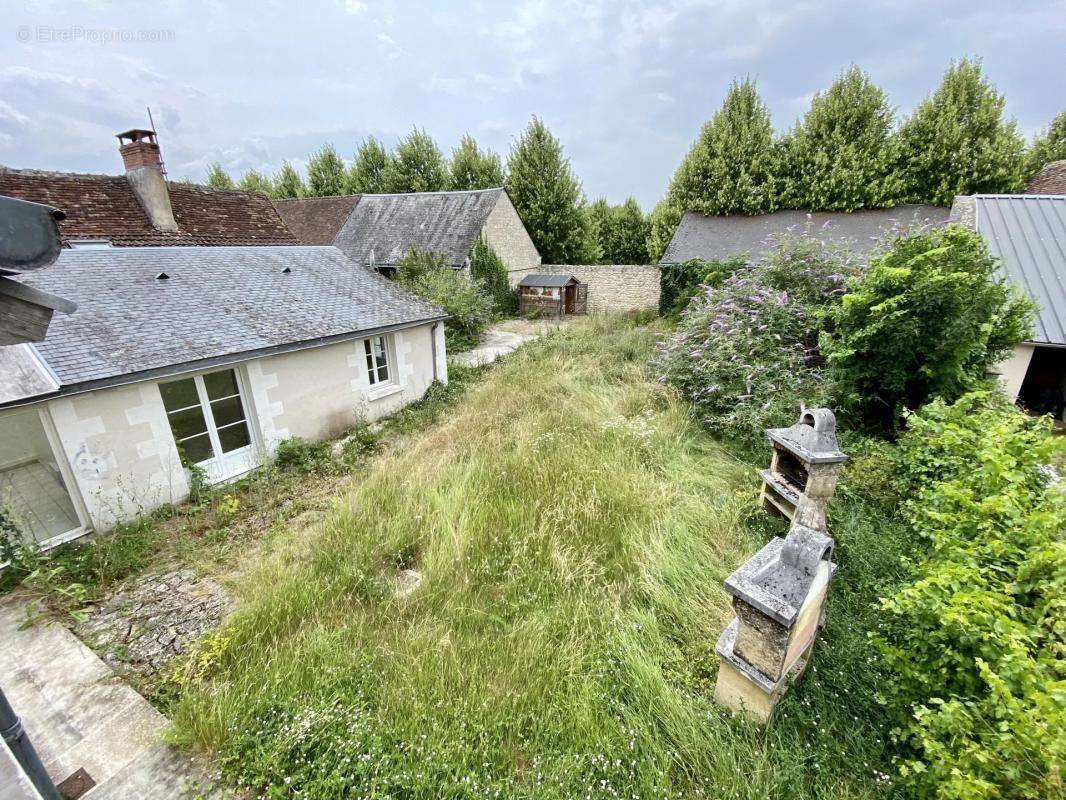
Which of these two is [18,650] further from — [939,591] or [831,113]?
[831,113]

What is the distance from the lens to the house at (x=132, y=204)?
11.9m

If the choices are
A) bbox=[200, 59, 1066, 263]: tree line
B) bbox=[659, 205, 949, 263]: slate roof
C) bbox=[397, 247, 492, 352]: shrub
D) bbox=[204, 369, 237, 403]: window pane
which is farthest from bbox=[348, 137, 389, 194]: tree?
bbox=[204, 369, 237, 403]: window pane

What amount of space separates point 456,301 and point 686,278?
915 centimetres

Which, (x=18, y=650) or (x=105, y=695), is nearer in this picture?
(x=105, y=695)

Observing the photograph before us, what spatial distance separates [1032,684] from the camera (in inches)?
67.2

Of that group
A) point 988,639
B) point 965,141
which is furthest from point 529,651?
point 965,141

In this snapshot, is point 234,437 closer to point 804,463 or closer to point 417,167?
point 804,463

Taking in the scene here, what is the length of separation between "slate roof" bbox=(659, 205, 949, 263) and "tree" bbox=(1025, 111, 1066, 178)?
6.50 metres

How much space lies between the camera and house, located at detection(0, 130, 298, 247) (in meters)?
11.9

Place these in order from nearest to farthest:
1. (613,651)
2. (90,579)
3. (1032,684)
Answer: (1032,684) → (613,651) → (90,579)

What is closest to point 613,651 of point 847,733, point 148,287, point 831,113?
point 847,733

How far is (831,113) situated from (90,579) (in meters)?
26.7

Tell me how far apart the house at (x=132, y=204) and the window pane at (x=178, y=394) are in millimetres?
8252

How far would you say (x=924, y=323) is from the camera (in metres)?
4.98
